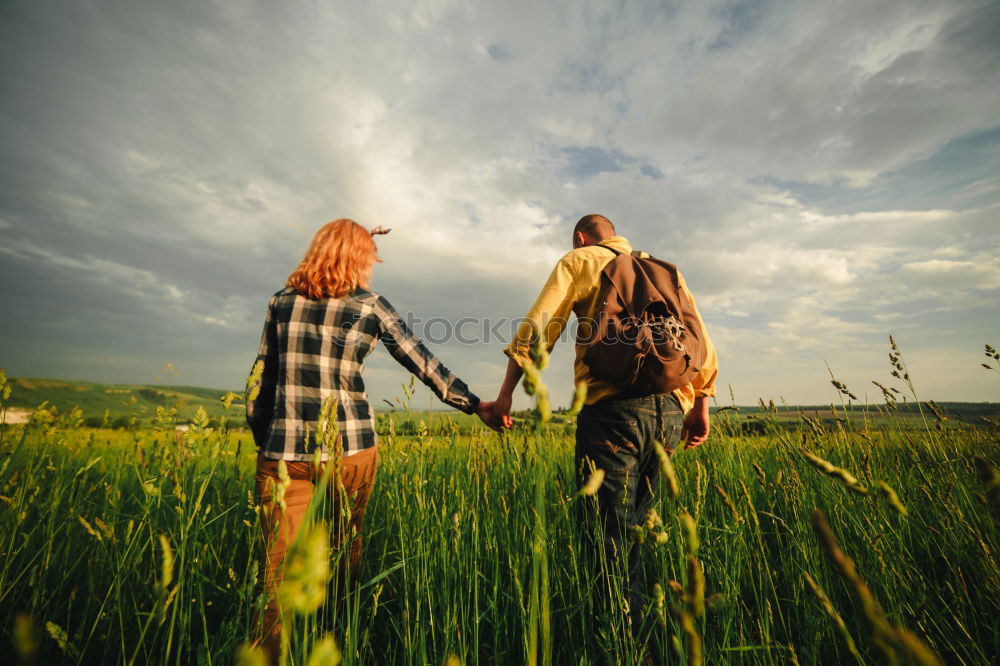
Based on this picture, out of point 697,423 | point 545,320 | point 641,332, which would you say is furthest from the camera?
point 697,423

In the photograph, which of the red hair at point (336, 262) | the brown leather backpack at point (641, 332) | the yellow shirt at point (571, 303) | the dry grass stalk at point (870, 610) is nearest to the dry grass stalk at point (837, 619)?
the dry grass stalk at point (870, 610)

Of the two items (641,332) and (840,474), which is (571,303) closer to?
(641,332)

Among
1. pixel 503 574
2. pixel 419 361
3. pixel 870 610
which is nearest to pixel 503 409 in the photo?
pixel 419 361

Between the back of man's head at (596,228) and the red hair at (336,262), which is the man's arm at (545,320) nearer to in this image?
the back of man's head at (596,228)

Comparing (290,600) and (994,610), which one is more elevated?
(290,600)

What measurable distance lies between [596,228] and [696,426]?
158 cm

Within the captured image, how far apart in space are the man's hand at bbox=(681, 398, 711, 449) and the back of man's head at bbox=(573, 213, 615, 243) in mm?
1336

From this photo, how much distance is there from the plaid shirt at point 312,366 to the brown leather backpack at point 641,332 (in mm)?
1312

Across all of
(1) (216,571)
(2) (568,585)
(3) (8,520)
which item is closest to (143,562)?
(1) (216,571)

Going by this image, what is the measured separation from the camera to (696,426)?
303 cm

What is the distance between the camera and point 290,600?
0.45 meters

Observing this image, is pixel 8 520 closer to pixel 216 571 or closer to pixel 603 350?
pixel 216 571

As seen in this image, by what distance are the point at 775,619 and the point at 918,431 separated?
2.32m

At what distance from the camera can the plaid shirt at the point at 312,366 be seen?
2.38m
